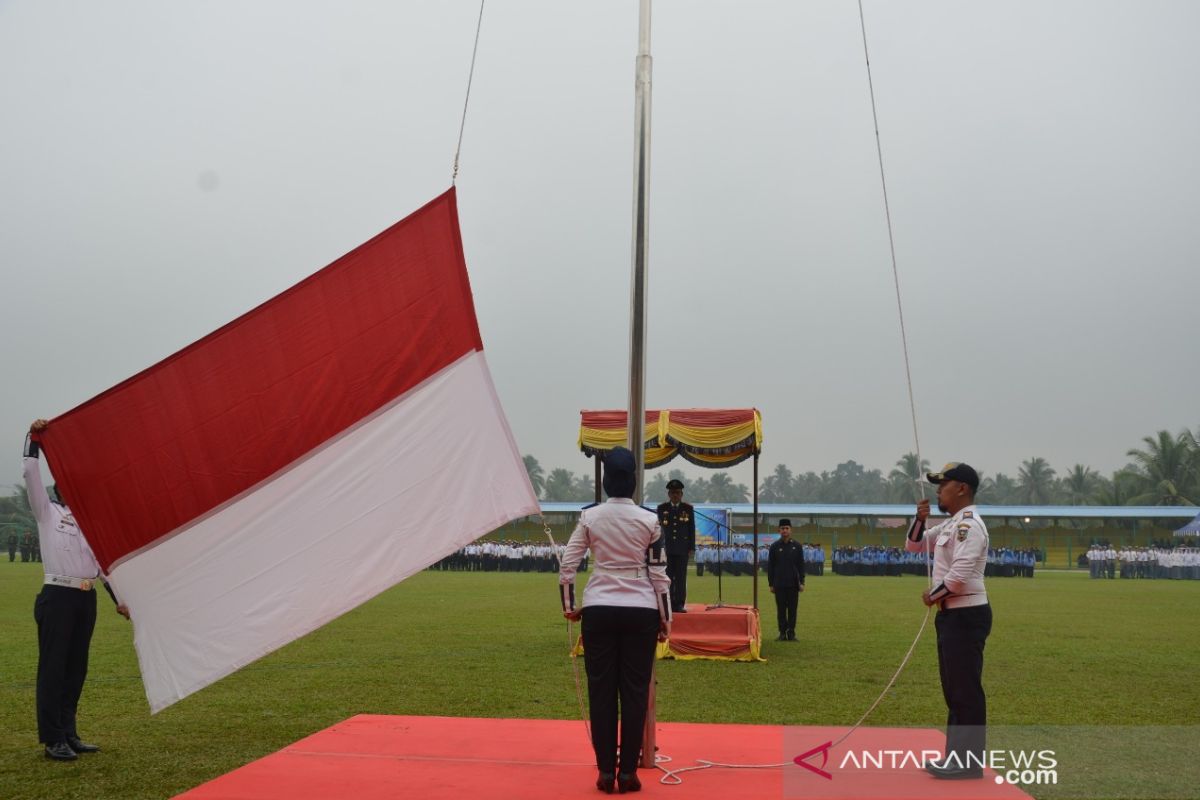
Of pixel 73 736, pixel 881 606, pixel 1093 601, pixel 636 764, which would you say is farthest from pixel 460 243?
pixel 1093 601

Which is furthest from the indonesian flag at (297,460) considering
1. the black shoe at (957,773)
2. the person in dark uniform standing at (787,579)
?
the person in dark uniform standing at (787,579)

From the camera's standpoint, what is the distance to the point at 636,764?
4926mm

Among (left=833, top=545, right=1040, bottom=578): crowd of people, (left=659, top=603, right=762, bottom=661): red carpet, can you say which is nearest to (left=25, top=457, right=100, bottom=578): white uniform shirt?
(left=659, top=603, right=762, bottom=661): red carpet

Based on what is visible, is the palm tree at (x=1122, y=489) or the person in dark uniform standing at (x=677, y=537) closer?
the person in dark uniform standing at (x=677, y=537)

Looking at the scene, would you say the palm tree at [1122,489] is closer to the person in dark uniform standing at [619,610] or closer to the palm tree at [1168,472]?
the palm tree at [1168,472]

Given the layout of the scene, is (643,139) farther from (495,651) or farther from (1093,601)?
(1093,601)

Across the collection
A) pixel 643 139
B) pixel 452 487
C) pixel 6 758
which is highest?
pixel 643 139

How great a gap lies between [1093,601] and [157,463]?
22972 millimetres

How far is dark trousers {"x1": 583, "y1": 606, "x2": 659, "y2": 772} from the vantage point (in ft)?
16.2

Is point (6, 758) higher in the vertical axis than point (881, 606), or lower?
lower

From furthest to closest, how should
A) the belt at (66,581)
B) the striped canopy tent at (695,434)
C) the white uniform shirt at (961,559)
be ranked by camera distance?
the striped canopy tent at (695,434) < the belt at (66,581) < the white uniform shirt at (961,559)

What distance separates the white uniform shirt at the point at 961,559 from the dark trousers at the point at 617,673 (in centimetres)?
153

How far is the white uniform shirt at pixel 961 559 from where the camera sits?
5.29 metres

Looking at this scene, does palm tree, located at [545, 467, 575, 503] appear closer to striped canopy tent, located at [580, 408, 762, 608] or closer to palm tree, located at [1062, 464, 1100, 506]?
palm tree, located at [1062, 464, 1100, 506]
